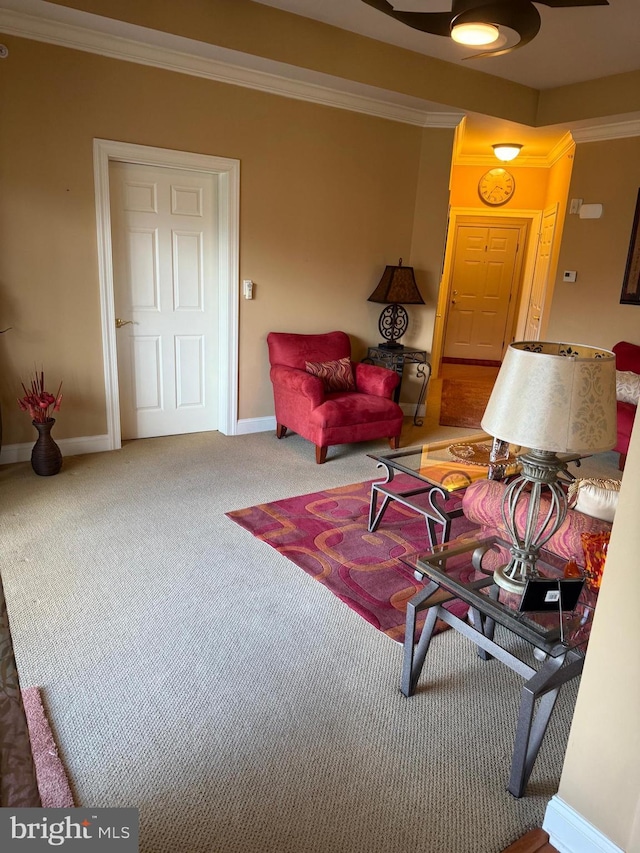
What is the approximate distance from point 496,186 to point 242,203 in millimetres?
4428

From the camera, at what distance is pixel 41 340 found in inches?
155

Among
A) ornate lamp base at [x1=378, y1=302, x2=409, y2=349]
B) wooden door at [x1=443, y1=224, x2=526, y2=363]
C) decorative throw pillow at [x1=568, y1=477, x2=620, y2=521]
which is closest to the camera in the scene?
decorative throw pillow at [x1=568, y1=477, x2=620, y2=521]

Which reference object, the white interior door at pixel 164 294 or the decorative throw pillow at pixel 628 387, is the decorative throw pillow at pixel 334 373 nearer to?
the white interior door at pixel 164 294

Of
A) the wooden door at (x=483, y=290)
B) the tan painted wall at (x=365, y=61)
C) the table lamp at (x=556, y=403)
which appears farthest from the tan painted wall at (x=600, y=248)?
the table lamp at (x=556, y=403)

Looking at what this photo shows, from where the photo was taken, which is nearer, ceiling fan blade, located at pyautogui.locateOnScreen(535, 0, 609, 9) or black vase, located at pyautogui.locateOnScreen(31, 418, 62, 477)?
ceiling fan blade, located at pyautogui.locateOnScreen(535, 0, 609, 9)

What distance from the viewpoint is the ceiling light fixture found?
284 cm

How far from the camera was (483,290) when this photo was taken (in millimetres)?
8328

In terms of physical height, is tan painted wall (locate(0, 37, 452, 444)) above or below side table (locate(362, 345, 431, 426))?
above

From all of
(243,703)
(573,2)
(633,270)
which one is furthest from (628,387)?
(243,703)

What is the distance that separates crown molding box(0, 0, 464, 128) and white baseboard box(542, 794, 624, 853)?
424 centimetres

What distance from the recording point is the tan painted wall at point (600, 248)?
515cm

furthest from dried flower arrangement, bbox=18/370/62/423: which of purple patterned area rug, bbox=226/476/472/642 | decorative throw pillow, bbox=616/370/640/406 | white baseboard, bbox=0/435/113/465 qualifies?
decorative throw pillow, bbox=616/370/640/406

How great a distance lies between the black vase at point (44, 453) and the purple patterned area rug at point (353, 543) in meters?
1.31

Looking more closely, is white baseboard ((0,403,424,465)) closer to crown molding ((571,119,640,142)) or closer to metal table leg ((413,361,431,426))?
metal table leg ((413,361,431,426))
